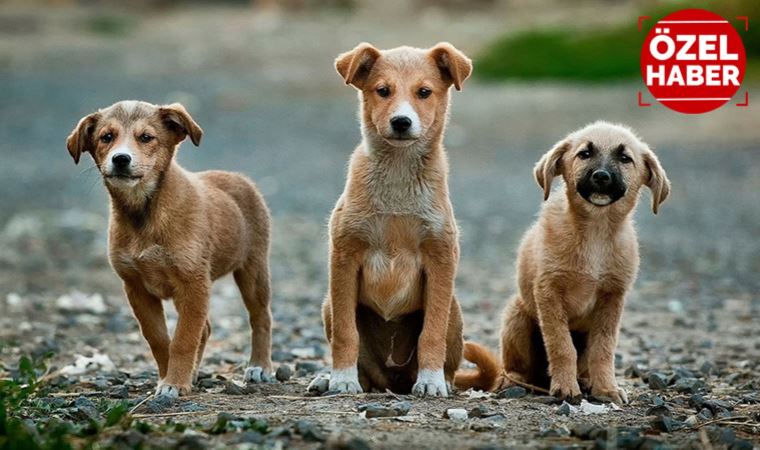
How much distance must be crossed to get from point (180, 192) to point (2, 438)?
210 cm

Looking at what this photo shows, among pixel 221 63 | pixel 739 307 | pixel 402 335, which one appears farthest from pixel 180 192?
pixel 221 63

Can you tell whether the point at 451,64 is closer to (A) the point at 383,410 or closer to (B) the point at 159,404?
(A) the point at 383,410

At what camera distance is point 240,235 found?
730 centimetres

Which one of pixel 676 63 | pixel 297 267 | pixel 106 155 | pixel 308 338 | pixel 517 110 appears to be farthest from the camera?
pixel 517 110

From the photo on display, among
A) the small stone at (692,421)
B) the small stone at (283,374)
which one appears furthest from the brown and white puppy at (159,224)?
the small stone at (692,421)

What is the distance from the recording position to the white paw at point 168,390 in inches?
258

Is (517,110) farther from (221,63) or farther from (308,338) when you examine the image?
(308,338)

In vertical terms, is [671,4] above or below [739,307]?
above

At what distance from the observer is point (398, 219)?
21.8 ft

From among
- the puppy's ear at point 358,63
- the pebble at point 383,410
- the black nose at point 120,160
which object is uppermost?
the puppy's ear at point 358,63

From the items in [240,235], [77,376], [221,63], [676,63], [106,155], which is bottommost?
[77,376]

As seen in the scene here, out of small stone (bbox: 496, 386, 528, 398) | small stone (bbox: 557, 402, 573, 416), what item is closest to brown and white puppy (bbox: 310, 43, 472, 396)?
small stone (bbox: 496, 386, 528, 398)

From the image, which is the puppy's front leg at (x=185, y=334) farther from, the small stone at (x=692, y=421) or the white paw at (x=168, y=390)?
the small stone at (x=692, y=421)

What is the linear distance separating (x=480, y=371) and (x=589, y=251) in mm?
1169
